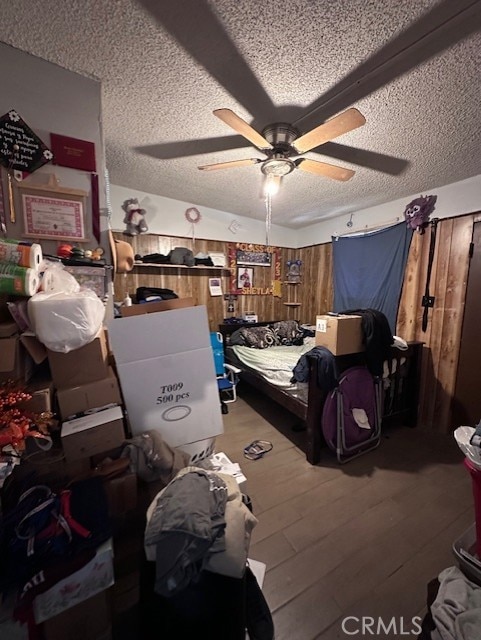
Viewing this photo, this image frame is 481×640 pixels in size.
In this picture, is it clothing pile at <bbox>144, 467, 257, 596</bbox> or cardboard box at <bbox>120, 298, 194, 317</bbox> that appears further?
cardboard box at <bbox>120, 298, 194, 317</bbox>

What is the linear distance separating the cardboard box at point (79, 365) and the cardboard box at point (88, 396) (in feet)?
0.10

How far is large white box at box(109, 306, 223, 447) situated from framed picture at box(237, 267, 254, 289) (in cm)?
246

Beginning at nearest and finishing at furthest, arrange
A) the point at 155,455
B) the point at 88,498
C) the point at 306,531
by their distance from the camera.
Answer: the point at 88,498 → the point at 155,455 → the point at 306,531

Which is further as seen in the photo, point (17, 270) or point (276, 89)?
point (276, 89)

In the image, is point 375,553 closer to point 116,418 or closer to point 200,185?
point 116,418

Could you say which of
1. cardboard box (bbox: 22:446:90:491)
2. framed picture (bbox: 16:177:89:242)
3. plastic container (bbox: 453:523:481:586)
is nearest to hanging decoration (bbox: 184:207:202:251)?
framed picture (bbox: 16:177:89:242)

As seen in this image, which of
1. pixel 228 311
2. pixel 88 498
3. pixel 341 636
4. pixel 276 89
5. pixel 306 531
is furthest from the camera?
pixel 228 311

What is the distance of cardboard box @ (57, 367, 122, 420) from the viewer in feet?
3.71

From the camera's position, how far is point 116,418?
113 cm

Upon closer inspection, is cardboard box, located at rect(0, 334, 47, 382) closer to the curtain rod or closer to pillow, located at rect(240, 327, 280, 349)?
pillow, located at rect(240, 327, 280, 349)

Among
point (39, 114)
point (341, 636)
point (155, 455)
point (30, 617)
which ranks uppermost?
point (39, 114)

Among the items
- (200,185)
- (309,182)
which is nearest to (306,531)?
(309,182)

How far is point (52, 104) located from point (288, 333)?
3.32 metres

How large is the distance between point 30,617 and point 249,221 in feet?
→ 13.0
